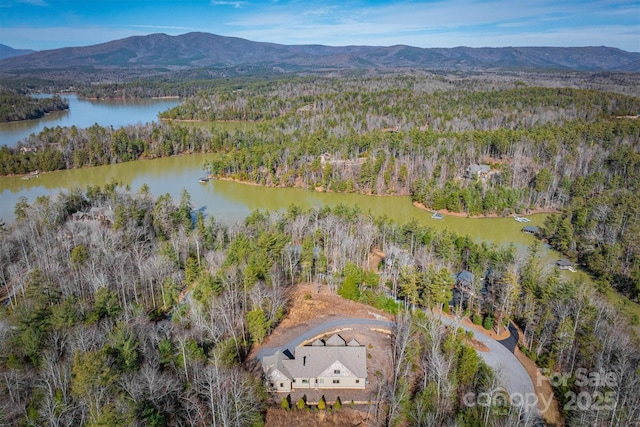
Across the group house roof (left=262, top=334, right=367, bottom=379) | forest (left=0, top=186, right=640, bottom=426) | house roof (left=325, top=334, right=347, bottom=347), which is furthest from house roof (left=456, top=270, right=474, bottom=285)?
house roof (left=262, top=334, right=367, bottom=379)

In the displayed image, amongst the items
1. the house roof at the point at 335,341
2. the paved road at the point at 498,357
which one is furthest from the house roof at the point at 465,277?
the house roof at the point at 335,341

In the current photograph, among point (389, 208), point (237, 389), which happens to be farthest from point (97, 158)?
point (237, 389)

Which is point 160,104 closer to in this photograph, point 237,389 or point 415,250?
point 415,250

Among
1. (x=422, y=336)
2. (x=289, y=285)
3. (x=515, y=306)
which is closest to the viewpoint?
(x=422, y=336)

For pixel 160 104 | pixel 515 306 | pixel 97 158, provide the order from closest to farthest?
pixel 515 306, pixel 97 158, pixel 160 104

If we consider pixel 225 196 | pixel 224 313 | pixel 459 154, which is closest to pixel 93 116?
pixel 225 196

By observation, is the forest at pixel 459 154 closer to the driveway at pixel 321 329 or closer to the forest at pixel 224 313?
the forest at pixel 224 313

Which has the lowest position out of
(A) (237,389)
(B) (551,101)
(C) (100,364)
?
(A) (237,389)
